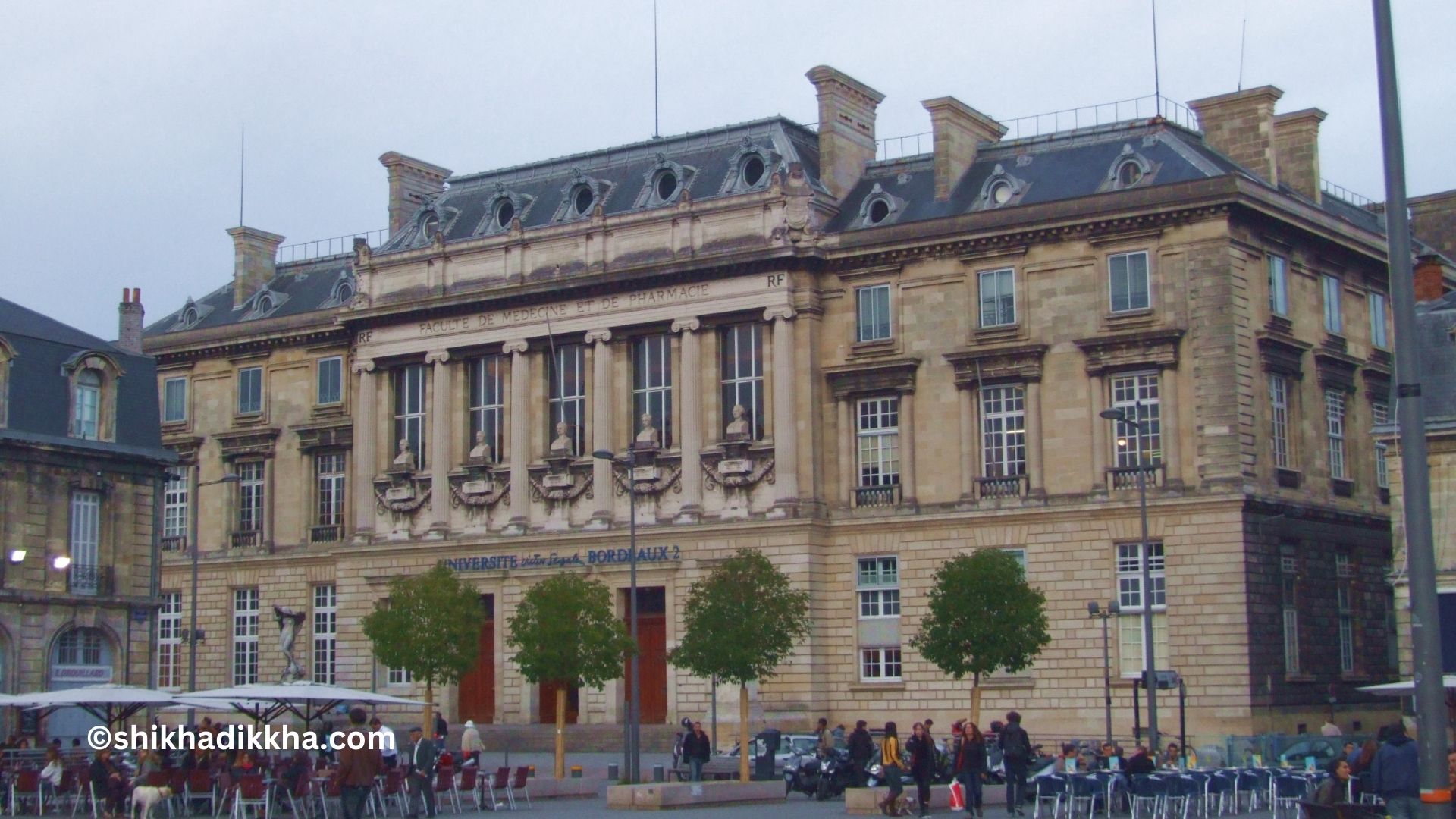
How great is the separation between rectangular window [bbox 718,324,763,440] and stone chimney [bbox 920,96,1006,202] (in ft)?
23.5

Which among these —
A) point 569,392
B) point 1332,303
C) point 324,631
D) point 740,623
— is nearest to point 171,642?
point 324,631

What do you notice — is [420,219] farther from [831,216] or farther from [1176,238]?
[1176,238]

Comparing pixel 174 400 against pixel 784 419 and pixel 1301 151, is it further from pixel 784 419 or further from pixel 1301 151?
pixel 1301 151

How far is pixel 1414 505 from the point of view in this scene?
16.1 m

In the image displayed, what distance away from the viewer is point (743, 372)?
59.0 metres

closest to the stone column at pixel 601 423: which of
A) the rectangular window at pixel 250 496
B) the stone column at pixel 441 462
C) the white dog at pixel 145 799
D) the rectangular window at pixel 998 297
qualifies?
the stone column at pixel 441 462

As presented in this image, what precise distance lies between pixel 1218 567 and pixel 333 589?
3254cm

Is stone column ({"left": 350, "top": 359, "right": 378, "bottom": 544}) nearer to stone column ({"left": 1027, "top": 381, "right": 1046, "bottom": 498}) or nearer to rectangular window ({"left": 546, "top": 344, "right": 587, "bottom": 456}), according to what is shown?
rectangular window ({"left": 546, "top": 344, "right": 587, "bottom": 456})

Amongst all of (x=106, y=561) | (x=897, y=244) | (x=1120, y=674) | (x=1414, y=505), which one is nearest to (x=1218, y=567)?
(x=1120, y=674)

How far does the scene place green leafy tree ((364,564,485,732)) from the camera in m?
53.5

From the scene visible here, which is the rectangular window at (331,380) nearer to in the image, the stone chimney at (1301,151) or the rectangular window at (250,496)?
the rectangular window at (250,496)

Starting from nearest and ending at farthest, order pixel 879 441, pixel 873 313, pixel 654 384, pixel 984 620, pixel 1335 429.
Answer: pixel 984 620, pixel 1335 429, pixel 879 441, pixel 873 313, pixel 654 384

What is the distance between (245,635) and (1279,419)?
126 ft

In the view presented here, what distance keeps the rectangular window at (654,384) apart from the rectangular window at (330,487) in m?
13.5
